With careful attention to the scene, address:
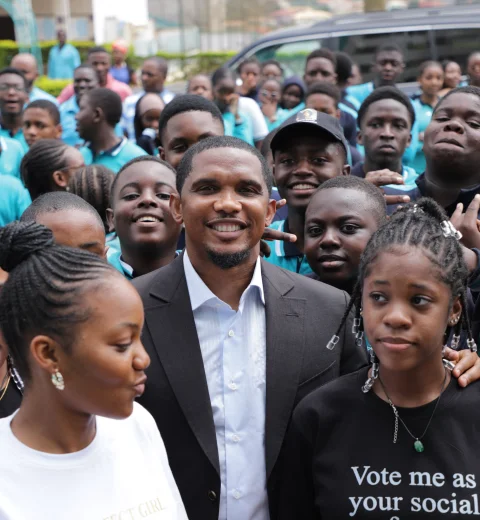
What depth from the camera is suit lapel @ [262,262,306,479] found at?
2717 millimetres

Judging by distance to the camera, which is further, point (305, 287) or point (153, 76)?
point (153, 76)

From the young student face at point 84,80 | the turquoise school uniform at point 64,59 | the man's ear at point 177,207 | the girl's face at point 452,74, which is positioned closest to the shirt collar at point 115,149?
the young student face at point 84,80

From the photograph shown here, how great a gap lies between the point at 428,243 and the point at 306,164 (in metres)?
1.65

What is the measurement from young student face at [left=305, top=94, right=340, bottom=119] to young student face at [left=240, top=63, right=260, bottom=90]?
366cm

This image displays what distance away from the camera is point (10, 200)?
5352 millimetres

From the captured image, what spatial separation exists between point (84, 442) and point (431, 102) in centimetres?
792

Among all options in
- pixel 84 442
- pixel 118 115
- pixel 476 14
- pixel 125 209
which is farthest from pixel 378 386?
pixel 476 14

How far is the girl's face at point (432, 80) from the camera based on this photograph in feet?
30.8

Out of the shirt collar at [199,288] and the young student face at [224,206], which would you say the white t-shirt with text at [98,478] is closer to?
the shirt collar at [199,288]

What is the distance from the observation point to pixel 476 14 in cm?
1115

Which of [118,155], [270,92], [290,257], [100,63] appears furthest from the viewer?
[100,63]

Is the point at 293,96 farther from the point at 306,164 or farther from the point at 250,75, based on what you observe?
the point at 306,164

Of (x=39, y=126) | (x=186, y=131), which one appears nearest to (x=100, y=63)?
(x=39, y=126)

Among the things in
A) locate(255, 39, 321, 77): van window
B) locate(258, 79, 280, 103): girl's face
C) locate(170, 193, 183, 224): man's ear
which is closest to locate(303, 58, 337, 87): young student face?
locate(258, 79, 280, 103): girl's face
